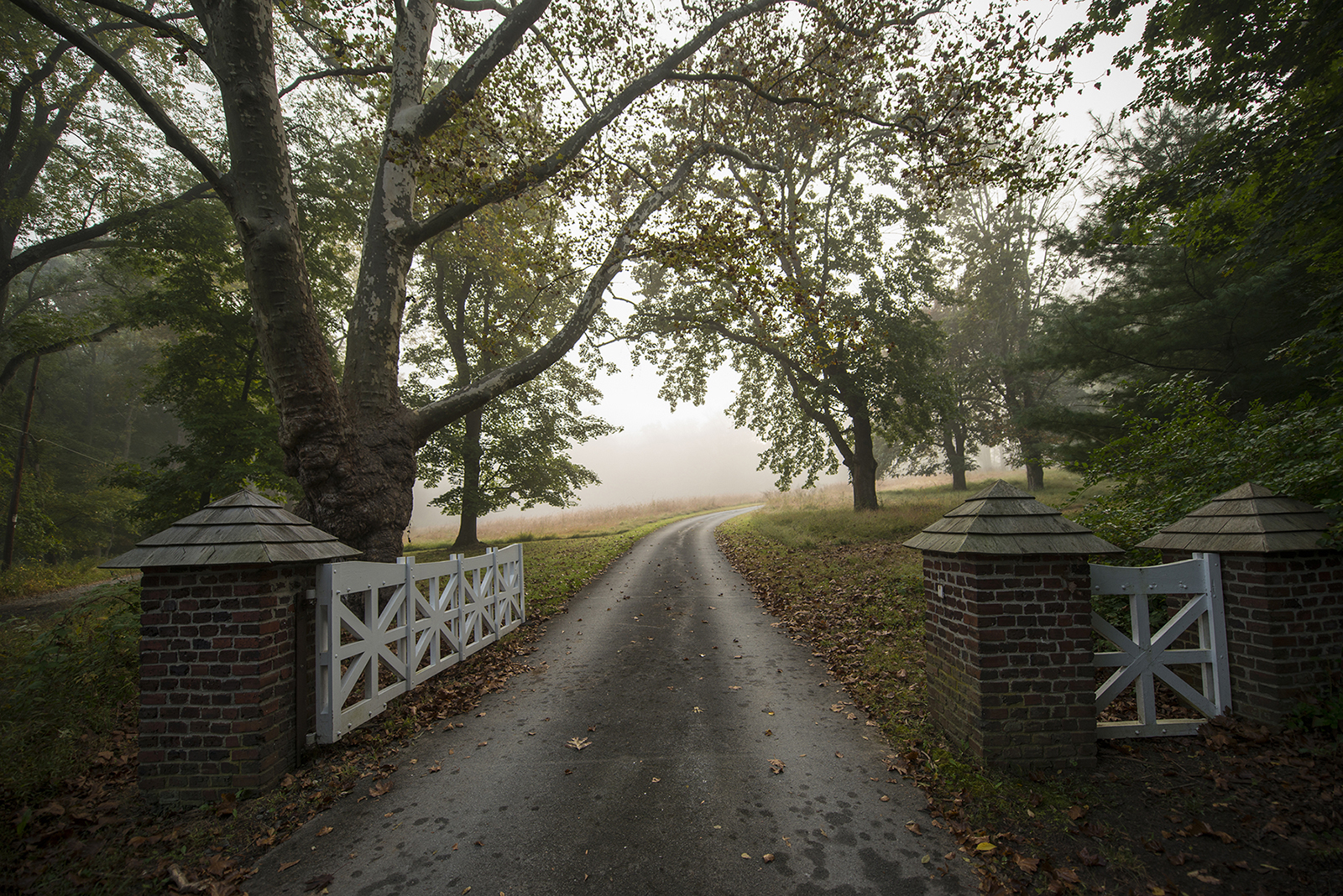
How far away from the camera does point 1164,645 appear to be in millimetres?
4074

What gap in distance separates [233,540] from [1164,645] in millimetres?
7392

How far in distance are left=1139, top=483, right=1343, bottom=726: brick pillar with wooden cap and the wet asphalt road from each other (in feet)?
9.32

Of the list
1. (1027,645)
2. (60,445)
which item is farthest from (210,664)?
(60,445)

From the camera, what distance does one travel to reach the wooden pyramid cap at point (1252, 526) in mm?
3818

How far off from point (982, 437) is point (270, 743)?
3132 centimetres

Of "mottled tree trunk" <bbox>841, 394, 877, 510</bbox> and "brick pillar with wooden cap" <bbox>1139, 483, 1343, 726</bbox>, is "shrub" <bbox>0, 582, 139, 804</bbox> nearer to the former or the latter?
"brick pillar with wooden cap" <bbox>1139, 483, 1343, 726</bbox>

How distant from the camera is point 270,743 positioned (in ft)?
12.9

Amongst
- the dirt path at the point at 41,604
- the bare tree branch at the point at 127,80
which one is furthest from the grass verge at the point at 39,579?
the bare tree branch at the point at 127,80

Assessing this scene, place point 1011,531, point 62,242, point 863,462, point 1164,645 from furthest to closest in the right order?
point 863,462 < point 62,242 < point 1164,645 < point 1011,531

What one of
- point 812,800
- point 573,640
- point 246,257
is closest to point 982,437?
point 573,640

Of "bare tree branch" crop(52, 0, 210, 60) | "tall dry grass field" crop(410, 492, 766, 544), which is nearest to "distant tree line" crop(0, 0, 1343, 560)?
"bare tree branch" crop(52, 0, 210, 60)

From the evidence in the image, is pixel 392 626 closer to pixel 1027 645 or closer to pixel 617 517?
pixel 1027 645

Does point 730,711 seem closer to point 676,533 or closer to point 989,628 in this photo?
point 989,628

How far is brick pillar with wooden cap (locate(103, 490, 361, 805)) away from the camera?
3.81 metres
